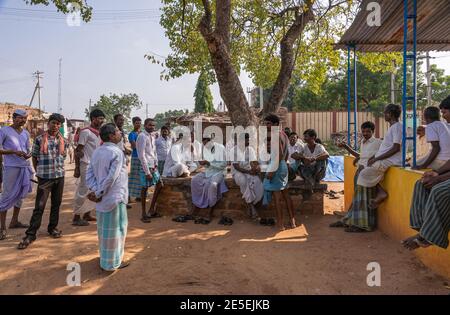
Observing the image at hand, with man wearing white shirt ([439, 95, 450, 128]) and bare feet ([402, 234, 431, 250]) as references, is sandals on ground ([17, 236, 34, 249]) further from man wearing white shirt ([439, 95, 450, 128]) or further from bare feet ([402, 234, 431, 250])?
man wearing white shirt ([439, 95, 450, 128])

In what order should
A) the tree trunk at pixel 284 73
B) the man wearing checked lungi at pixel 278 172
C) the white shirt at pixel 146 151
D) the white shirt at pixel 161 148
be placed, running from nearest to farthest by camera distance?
the man wearing checked lungi at pixel 278 172, the white shirt at pixel 146 151, the tree trunk at pixel 284 73, the white shirt at pixel 161 148

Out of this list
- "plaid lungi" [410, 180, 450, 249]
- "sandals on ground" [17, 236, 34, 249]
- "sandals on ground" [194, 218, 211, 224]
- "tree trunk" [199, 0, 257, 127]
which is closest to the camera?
"plaid lungi" [410, 180, 450, 249]

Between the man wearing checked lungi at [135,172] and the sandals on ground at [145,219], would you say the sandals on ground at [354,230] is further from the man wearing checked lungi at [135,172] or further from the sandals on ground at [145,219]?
the man wearing checked lungi at [135,172]

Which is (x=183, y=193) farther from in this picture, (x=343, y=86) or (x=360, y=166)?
(x=343, y=86)

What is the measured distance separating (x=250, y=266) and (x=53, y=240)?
298 centimetres

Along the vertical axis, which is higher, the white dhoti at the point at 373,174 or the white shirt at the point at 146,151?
the white shirt at the point at 146,151

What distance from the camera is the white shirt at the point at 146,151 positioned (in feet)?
20.1

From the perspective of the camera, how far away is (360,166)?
5539mm

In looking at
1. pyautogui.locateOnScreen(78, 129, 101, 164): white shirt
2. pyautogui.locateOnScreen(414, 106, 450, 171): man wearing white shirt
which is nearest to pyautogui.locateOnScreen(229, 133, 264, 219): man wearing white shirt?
pyautogui.locateOnScreen(78, 129, 101, 164): white shirt

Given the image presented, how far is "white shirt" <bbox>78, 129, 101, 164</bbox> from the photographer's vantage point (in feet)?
18.7

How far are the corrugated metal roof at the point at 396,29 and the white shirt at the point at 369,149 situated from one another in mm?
2034

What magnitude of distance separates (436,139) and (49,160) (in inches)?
197

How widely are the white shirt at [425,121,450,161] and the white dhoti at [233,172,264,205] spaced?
2.86 metres

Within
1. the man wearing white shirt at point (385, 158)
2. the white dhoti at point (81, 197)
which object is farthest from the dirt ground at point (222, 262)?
the man wearing white shirt at point (385, 158)
